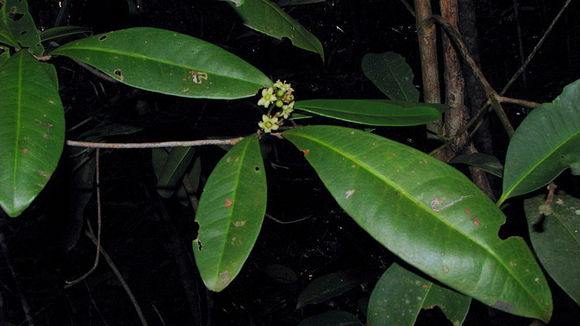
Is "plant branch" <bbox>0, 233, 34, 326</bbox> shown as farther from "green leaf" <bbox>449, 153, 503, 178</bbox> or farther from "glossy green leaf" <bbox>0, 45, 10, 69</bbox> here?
"green leaf" <bbox>449, 153, 503, 178</bbox>

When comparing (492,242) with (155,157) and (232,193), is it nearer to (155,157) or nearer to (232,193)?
(232,193)

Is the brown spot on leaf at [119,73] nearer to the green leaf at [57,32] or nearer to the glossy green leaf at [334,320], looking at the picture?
the green leaf at [57,32]

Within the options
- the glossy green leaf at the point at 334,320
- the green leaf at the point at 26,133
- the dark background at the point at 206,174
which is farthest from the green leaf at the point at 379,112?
the glossy green leaf at the point at 334,320

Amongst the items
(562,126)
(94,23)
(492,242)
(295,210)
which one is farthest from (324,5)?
(492,242)

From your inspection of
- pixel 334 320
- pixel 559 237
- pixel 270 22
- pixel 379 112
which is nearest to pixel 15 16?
pixel 270 22

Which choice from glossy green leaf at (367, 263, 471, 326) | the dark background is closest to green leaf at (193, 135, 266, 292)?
glossy green leaf at (367, 263, 471, 326)

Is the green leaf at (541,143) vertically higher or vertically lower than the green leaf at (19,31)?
lower
